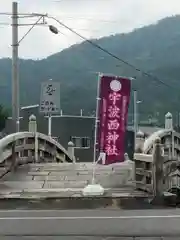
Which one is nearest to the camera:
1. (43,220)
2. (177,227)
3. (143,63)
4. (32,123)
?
(177,227)

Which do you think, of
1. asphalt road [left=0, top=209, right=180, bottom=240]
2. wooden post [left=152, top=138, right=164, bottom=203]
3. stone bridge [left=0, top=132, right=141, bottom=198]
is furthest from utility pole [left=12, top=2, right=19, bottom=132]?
asphalt road [left=0, top=209, right=180, bottom=240]

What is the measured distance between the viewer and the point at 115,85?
1781 cm

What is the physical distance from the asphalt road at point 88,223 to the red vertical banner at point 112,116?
7.79 metres

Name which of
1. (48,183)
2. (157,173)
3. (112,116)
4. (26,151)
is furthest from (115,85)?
(157,173)

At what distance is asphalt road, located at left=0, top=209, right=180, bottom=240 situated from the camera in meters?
7.72

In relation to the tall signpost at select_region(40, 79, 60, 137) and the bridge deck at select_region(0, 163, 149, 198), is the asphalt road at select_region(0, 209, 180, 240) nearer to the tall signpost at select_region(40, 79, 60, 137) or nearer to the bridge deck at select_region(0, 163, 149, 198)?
the bridge deck at select_region(0, 163, 149, 198)

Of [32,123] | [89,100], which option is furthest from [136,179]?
[89,100]

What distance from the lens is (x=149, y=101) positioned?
65.7 metres

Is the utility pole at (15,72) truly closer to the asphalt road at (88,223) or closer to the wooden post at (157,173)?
the wooden post at (157,173)

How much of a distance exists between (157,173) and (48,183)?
3.94 metres

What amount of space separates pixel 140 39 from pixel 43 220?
6175 centimetres

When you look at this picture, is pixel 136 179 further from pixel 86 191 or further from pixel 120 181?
pixel 86 191

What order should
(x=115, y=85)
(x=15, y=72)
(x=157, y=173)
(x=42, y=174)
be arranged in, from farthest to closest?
(x=15, y=72)
(x=115, y=85)
(x=42, y=174)
(x=157, y=173)

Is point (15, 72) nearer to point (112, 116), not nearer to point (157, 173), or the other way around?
point (112, 116)
